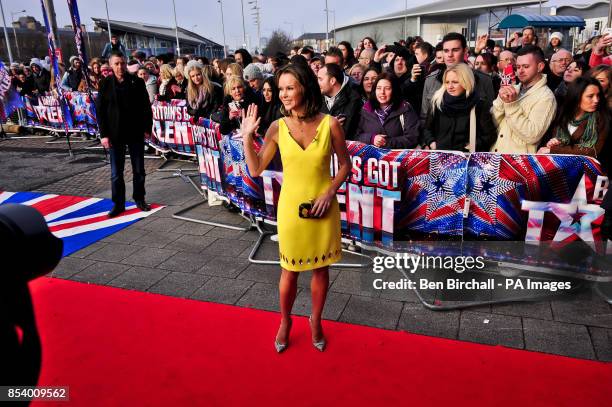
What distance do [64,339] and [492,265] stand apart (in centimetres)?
370

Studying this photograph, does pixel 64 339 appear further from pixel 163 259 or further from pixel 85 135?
pixel 85 135

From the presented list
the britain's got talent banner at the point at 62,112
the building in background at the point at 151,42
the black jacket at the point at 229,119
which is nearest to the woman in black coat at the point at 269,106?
the black jacket at the point at 229,119

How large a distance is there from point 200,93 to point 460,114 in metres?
4.46

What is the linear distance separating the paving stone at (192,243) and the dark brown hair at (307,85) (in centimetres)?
275

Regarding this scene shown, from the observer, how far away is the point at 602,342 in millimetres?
3266

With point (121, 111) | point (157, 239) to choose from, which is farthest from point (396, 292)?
point (121, 111)

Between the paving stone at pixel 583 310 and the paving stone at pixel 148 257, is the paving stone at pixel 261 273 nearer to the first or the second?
the paving stone at pixel 148 257

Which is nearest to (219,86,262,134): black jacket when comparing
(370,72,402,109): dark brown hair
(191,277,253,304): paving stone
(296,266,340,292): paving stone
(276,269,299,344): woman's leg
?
(370,72,402,109): dark brown hair

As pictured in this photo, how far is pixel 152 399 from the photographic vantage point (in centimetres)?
286

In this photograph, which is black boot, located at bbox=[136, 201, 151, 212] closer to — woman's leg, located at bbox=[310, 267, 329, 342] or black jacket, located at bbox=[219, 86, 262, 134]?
black jacket, located at bbox=[219, 86, 262, 134]

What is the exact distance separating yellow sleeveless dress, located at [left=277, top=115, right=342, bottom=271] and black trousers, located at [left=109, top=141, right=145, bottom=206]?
390cm

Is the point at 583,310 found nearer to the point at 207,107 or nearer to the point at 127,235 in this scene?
the point at 127,235

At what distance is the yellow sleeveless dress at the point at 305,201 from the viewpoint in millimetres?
3008

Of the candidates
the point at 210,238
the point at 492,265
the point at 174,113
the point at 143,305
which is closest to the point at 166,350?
the point at 143,305
